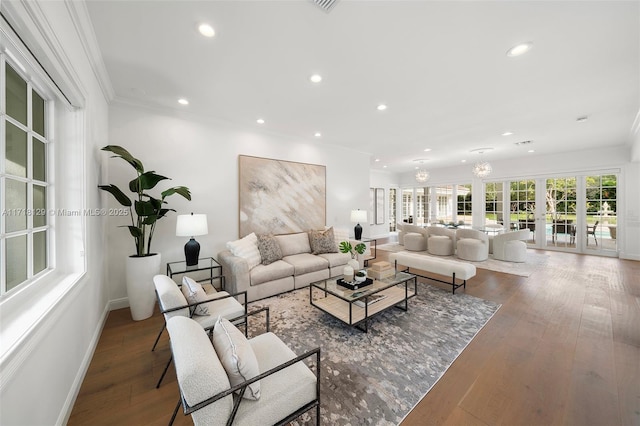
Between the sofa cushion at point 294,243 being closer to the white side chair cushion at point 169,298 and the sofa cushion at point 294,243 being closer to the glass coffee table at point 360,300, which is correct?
the glass coffee table at point 360,300

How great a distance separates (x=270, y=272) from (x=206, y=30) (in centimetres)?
270

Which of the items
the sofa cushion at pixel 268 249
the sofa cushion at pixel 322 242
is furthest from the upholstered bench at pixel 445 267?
the sofa cushion at pixel 268 249

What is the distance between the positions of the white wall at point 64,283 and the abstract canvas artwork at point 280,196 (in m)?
1.87

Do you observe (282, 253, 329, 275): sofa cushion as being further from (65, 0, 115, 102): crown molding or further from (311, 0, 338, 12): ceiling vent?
(65, 0, 115, 102): crown molding

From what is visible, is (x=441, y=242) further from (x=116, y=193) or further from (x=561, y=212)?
(x=116, y=193)

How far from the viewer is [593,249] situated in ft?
20.0

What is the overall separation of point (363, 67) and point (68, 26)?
2.29 meters

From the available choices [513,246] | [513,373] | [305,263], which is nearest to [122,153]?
[305,263]

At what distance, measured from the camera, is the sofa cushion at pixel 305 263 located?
3.58m

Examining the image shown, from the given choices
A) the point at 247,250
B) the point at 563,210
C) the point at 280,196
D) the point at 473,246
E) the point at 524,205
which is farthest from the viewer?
the point at 524,205

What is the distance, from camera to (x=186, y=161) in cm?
348

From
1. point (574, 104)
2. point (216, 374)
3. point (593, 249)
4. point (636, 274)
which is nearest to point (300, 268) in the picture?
point (216, 374)

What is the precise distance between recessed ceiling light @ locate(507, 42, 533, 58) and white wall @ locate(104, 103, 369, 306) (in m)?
3.42

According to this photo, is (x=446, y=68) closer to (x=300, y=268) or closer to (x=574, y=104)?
(x=574, y=104)
